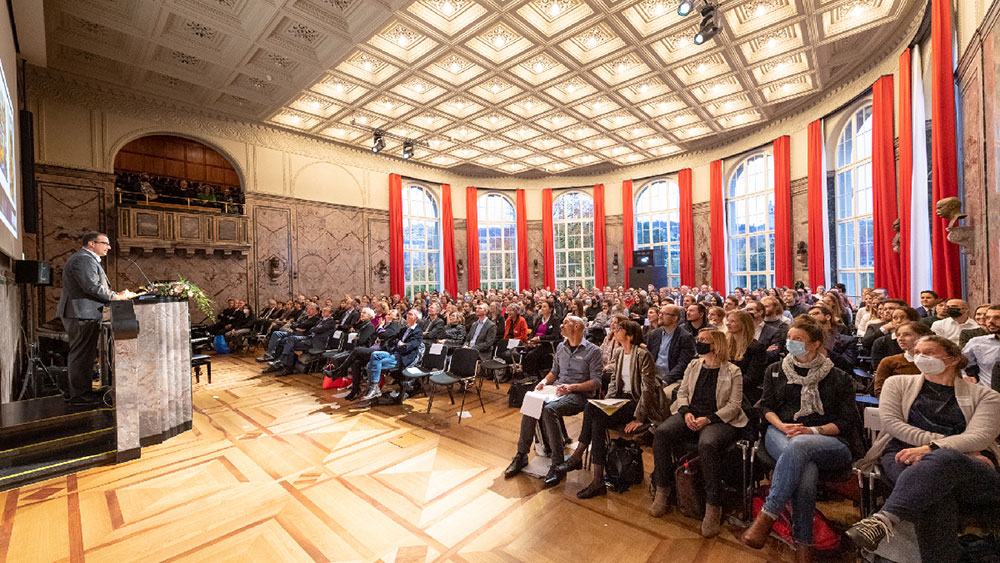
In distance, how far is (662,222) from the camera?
1553cm

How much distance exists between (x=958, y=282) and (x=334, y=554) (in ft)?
25.2

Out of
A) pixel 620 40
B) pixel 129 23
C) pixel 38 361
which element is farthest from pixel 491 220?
pixel 38 361

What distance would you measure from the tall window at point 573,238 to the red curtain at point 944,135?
38.6 ft

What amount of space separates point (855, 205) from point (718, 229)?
4.07 metres

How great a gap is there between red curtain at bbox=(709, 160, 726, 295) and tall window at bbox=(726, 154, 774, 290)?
49 centimetres

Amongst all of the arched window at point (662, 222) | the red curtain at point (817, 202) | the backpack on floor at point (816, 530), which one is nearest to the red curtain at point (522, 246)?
the arched window at point (662, 222)

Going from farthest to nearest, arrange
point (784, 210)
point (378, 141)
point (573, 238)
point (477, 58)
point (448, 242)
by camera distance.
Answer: point (573, 238) < point (448, 242) < point (378, 141) < point (784, 210) < point (477, 58)

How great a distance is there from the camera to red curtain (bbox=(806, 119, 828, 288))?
9.84 meters

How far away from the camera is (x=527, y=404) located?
340cm

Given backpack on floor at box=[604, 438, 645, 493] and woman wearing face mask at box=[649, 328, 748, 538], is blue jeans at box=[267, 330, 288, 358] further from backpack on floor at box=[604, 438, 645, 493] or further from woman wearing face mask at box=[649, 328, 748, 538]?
woman wearing face mask at box=[649, 328, 748, 538]

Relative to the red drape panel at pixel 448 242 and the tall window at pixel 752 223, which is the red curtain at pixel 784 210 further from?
the red drape panel at pixel 448 242

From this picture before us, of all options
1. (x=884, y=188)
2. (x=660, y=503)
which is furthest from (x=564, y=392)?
(x=884, y=188)

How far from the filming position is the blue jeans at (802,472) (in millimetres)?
2225

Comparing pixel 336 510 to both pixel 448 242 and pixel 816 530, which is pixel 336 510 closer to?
pixel 816 530
